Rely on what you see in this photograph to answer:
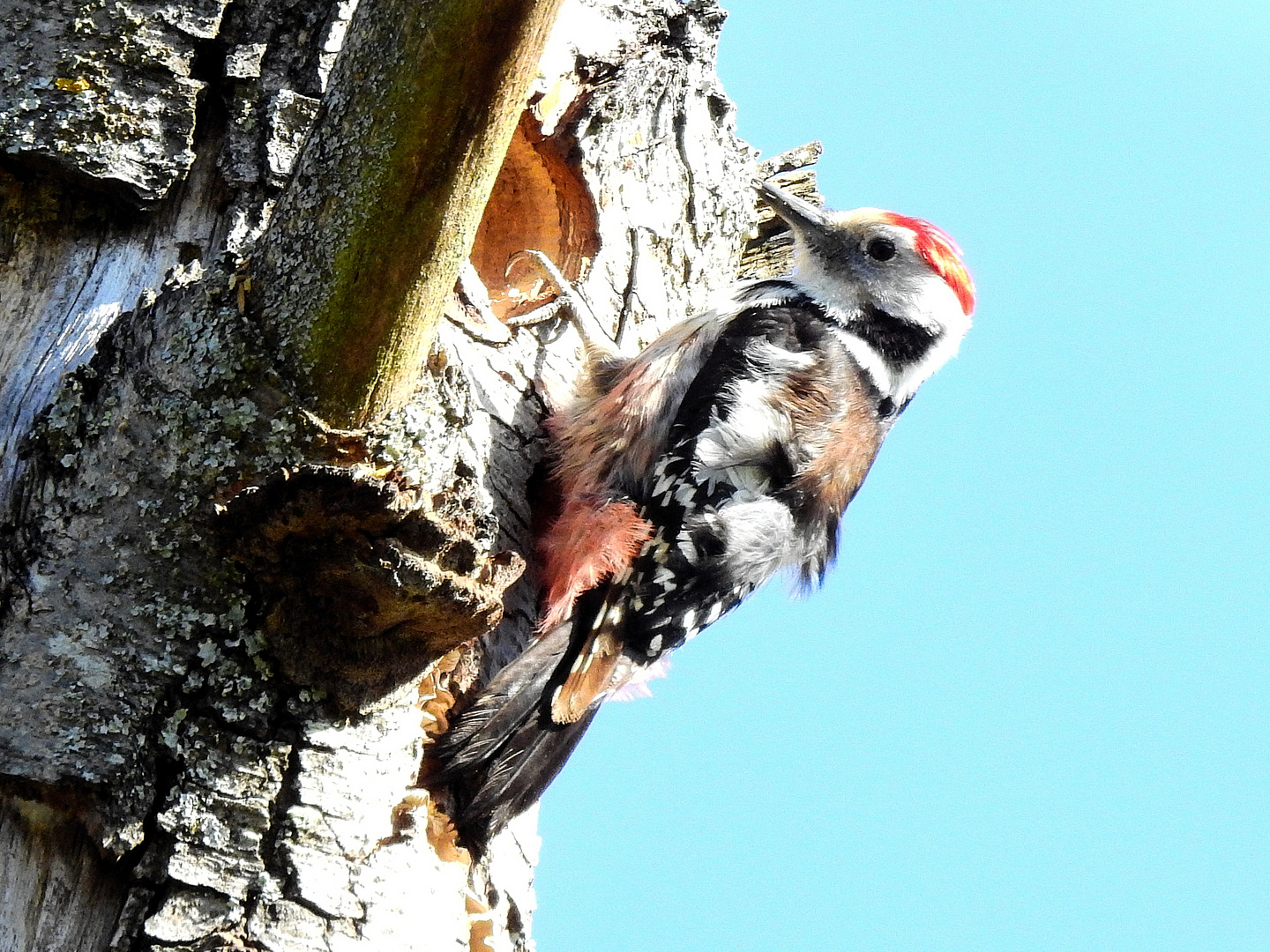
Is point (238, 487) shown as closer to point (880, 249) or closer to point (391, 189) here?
point (391, 189)

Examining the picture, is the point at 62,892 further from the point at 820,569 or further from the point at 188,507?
the point at 820,569

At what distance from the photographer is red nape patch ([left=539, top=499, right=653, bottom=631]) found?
7.63 ft

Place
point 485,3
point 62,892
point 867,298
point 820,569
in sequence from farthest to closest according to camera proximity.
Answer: point 867,298 < point 820,569 < point 62,892 < point 485,3

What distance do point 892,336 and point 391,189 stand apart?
2099mm

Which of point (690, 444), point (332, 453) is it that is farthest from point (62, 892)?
point (690, 444)

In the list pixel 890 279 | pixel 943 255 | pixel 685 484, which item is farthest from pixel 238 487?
pixel 943 255

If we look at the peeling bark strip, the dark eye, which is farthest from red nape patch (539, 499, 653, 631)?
the dark eye

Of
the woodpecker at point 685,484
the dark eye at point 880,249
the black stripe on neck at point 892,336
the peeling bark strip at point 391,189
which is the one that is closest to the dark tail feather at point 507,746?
the woodpecker at point 685,484

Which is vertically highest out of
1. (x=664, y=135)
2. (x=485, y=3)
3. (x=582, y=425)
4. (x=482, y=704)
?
(x=664, y=135)

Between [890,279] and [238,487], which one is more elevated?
[890,279]

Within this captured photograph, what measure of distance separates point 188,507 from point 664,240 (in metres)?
1.52

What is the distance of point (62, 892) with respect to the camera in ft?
4.99

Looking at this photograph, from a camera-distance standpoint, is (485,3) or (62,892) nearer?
(485,3)

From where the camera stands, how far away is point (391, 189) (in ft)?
4.65
